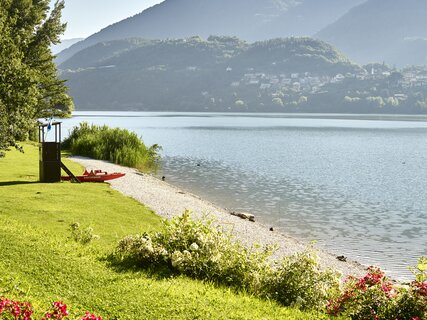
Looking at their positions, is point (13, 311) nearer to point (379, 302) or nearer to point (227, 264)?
point (227, 264)

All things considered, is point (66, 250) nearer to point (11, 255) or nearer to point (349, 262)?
point (11, 255)

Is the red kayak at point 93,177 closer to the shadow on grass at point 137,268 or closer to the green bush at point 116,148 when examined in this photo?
the green bush at point 116,148

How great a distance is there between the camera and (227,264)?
12.7 m

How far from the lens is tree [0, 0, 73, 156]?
21.9 m

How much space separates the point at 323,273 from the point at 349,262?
1070cm

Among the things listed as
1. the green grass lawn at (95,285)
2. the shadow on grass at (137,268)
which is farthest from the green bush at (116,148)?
the shadow on grass at (137,268)

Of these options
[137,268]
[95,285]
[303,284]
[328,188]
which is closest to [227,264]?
[303,284]

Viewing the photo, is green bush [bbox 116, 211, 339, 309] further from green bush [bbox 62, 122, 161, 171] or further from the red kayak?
green bush [bbox 62, 122, 161, 171]

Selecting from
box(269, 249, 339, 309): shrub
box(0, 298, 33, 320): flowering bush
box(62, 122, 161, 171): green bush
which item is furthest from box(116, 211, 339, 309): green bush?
box(62, 122, 161, 171): green bush

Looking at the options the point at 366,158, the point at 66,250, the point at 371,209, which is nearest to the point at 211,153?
the point at 366,158

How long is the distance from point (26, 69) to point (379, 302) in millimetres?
18551

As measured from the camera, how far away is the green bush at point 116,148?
51.1m

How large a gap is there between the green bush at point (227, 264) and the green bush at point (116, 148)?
3755cm

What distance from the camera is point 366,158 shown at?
76.9 metres
